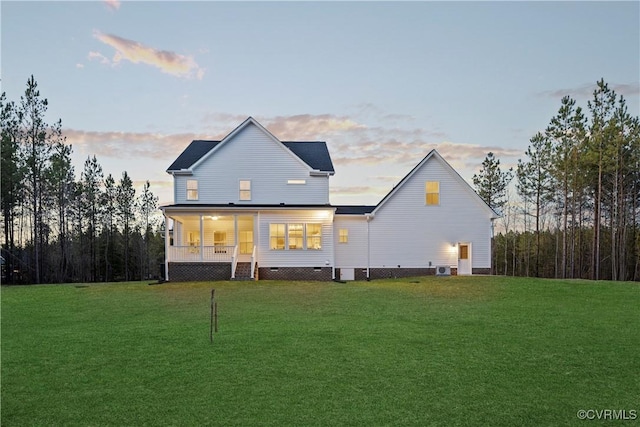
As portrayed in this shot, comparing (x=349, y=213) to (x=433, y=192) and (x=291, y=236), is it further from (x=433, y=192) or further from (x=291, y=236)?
(x=433, y=192)

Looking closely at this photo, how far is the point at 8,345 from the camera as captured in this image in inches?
344

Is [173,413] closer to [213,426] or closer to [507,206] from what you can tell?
[213,426]

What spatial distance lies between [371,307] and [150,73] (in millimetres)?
15827

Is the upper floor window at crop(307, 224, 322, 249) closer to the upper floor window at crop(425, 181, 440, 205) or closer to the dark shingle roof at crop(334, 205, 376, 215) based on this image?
the dark shingle roof at crop(334, 205, 376, 215)

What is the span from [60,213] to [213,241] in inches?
841

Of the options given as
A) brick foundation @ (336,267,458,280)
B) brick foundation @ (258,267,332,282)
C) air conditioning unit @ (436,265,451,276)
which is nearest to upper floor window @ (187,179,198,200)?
brick foundation @ (258,267,332,282)

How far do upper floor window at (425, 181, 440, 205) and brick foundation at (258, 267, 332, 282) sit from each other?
812 cm

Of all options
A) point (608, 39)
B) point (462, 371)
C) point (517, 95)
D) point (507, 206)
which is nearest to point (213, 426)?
point (462, 371)

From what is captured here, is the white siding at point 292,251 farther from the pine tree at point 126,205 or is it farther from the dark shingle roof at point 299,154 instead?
the pine tree at point 126,205

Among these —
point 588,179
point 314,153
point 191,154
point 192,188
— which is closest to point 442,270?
point 314,153

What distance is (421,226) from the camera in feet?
87.3

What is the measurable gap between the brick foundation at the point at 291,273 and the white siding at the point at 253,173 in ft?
13.4

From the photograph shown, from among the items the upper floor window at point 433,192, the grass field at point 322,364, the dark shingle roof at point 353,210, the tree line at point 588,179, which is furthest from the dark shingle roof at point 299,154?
the tree line at point 588,179

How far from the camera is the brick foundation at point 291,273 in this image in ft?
82.9
